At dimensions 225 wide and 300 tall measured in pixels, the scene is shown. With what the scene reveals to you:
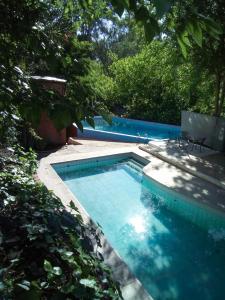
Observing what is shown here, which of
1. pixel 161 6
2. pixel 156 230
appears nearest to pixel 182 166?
pixel 156 230

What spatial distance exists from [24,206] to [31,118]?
188cm

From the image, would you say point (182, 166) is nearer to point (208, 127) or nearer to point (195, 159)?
point (195, 159)

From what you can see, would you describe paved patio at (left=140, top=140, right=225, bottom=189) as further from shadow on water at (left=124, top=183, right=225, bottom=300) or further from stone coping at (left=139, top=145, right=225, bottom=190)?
shadow on water at (left=124, top=183, right=225, bottom=300)

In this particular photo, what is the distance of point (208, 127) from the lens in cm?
1034

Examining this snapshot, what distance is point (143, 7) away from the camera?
3.51 feet

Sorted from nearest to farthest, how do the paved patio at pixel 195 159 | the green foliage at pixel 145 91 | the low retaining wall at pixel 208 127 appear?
the paved patio at pixel 195 159, the low retaining wall at pixel 208 127, the green foliage at pixel 145 91

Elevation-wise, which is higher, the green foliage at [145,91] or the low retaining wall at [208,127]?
the green foliage at [145,91]

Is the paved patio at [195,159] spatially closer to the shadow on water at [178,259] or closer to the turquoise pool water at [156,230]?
the turquoise pool water at [156,230]

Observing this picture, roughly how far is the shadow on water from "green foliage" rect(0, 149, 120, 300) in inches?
75.4

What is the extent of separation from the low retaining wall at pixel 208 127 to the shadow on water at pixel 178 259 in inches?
185

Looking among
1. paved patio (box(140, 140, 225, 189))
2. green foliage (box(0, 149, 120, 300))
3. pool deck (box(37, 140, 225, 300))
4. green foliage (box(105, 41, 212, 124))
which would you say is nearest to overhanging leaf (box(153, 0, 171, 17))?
green foliage (box(0, 149, 120, 300))

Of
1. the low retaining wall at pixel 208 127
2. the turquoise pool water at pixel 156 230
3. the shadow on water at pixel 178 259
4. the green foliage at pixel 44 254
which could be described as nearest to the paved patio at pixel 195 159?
the low retaining wall at pixel 208 127

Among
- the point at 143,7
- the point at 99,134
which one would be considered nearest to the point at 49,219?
the point at 143,7

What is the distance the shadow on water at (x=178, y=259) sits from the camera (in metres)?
4.13
